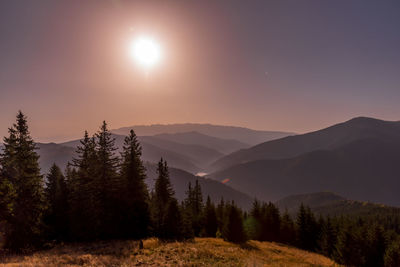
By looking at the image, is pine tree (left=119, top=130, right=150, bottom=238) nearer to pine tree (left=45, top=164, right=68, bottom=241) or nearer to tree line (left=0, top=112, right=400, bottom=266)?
tree line (left=0, top=112, right=400, bottom=266)

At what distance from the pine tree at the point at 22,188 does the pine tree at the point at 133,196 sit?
9173mm

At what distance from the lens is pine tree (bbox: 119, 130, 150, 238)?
27.6m

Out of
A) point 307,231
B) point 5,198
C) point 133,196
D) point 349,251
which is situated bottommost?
point 307,231

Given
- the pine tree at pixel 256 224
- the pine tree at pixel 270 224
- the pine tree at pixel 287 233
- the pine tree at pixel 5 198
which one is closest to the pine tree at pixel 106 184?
the pine tree at pixel 5 198

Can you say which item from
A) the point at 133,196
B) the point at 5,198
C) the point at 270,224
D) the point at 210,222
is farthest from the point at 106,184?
the point at 270,224

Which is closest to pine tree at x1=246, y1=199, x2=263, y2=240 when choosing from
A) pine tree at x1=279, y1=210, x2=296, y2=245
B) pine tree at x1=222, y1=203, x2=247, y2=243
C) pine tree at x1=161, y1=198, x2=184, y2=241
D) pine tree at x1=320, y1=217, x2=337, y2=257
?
pine tree at x1=279, y1=210, x2=296, y2=245

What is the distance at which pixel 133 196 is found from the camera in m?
28.7

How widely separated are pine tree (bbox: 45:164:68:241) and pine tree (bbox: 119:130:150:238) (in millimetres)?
8147

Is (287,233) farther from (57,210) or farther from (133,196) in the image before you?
(57,210)

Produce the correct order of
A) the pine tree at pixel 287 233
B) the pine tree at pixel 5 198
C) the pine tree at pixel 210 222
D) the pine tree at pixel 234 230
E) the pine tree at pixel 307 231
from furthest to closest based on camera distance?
the pine tree at pixel 307 231, the pine tree at pixel 287 233, the pine tree at pixel 210 222, the pine tree at pixel 234 230, the pine tree at pixel 5 198

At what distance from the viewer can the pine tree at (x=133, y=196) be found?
27.6m

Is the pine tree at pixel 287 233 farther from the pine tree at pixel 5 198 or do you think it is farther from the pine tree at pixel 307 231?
the pine tree at pixel 5 198

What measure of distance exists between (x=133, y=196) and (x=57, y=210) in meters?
10.5

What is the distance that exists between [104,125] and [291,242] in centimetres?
5412
